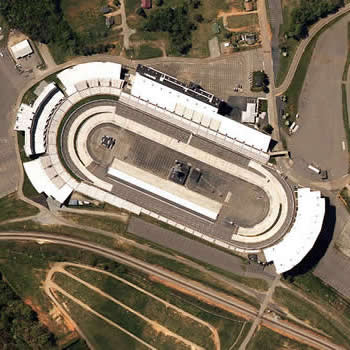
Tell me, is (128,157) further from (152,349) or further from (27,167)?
(152,349)

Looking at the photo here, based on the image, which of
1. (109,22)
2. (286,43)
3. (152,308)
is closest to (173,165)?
(152,308)

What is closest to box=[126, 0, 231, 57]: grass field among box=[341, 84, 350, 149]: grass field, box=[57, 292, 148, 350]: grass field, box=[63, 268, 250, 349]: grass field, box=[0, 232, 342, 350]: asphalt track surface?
box=[341, 84, 350, 149]: grass field

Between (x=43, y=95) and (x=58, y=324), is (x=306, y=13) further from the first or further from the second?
(x=58, y=324)

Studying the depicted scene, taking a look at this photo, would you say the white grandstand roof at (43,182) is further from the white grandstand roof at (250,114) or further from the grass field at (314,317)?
the grass field at (314,317)

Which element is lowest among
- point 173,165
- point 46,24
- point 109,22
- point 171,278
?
point 171,278

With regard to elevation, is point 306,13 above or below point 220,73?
above

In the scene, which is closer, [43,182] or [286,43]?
[43,182]

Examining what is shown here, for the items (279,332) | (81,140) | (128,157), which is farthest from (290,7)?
(279,332)

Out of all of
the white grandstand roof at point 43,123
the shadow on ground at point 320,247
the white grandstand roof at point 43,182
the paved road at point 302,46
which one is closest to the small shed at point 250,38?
the paved road at point 302,46
